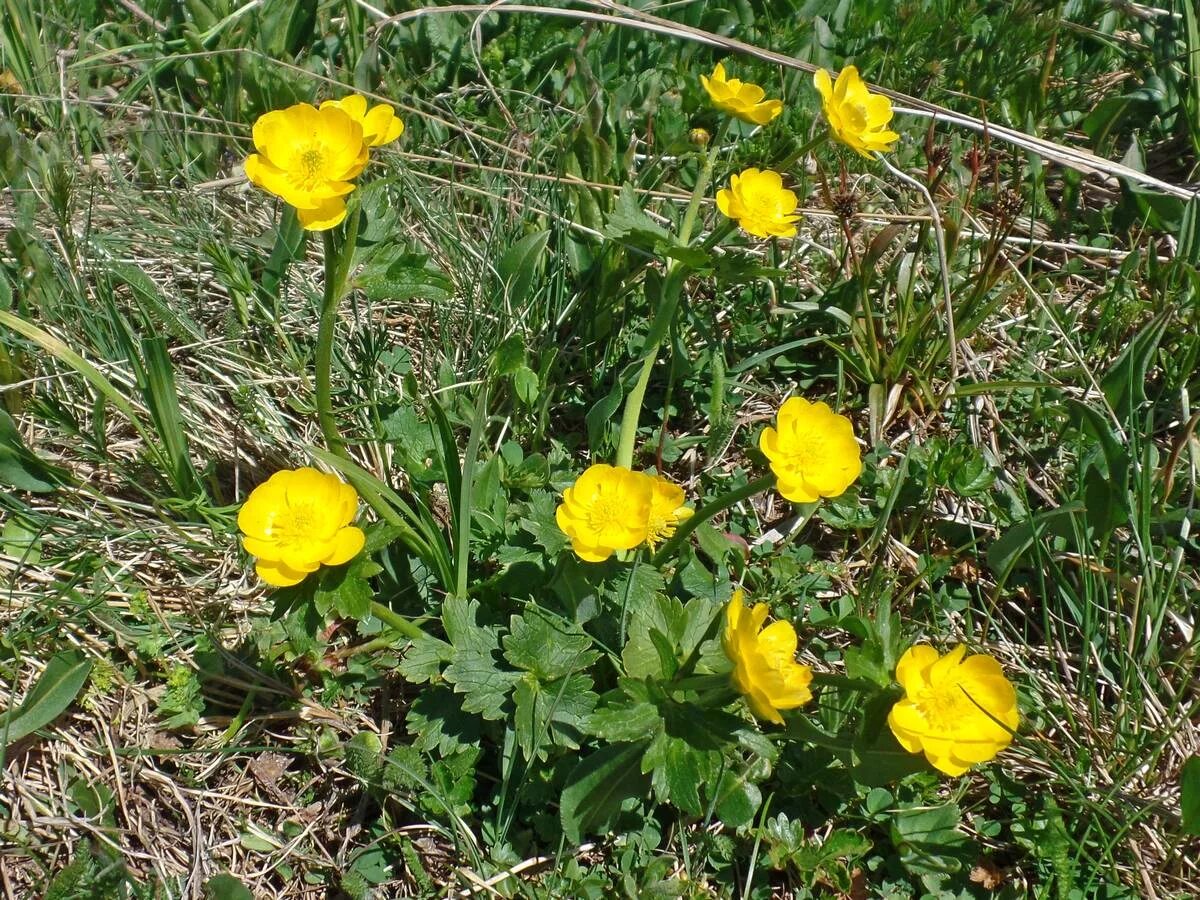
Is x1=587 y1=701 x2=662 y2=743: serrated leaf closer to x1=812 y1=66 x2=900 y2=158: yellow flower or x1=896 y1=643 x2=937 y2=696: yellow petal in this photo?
x1=896 y1=643 x2=937 y2=696: yellow petal

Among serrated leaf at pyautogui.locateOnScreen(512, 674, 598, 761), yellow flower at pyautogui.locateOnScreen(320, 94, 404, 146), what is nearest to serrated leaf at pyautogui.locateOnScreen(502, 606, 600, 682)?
serrated leaf at pyautogui.locateOnScreen(512, 674, 598, 761)

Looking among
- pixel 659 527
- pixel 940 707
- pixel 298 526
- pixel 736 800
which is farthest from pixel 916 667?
pixel 298 526

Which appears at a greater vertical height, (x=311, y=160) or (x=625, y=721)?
(x=311, y=160)

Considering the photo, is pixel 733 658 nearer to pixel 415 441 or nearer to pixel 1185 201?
pixel 415 441

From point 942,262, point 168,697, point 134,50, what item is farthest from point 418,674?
point 134,50

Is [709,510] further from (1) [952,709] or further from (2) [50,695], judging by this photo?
(2) [50,695]

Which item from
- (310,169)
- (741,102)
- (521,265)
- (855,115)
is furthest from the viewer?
(521,265)
